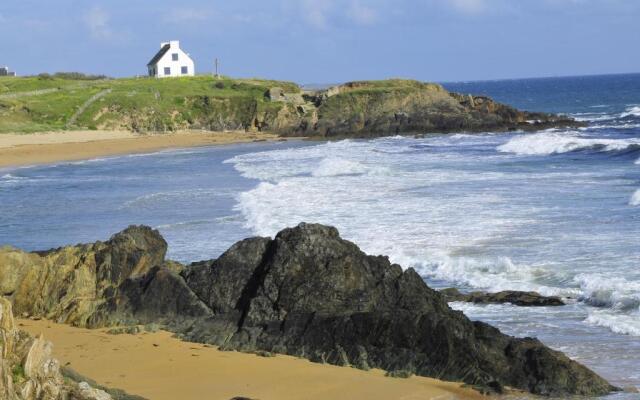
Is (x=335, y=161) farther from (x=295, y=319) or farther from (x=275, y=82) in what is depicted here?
(x=275, y=82)

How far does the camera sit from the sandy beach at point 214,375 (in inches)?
435

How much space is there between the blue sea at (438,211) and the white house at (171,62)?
124 feet

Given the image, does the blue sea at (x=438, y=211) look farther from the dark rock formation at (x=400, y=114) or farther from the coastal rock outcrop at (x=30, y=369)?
the dark rock formation at (x=400, y=114)

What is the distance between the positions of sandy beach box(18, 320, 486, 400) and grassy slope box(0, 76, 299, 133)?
2049 inches

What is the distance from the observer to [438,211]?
24.8 meters

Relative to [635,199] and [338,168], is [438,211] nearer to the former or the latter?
[635,199]

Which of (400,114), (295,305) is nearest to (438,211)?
(295,305)

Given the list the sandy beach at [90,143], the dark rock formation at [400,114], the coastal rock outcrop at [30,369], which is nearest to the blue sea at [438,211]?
the sandy beach at [90,143]

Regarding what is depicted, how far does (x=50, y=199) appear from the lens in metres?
32.5

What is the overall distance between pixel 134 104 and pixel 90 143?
34.7ft

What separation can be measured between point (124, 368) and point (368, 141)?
4639 centimetres

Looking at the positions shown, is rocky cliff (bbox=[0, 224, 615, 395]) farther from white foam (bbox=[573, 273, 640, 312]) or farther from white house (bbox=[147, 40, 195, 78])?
white house (bbox=[147, 40, 195, 78])

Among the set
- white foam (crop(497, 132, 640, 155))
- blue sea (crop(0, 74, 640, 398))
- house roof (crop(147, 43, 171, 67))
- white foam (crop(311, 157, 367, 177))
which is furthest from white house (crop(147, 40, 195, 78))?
white foam (crop(311, 157, 367, 177))

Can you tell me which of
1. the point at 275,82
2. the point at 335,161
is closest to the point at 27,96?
the point at 275,82
